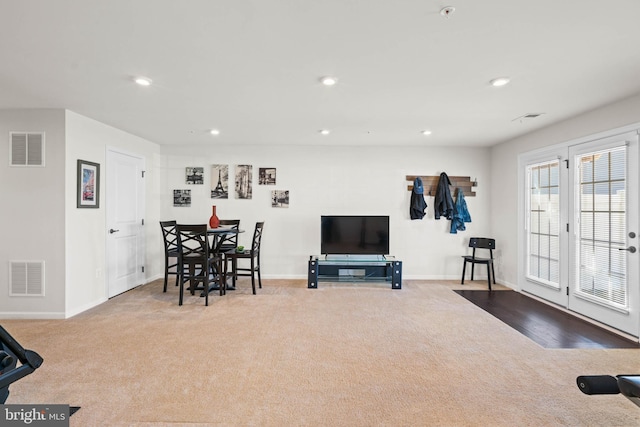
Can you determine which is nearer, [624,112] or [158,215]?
[624,112]

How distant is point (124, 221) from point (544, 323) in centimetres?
573

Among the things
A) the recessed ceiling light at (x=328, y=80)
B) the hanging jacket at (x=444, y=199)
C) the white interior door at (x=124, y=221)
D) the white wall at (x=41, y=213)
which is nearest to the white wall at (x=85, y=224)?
the white wall at (x=41, y=213)

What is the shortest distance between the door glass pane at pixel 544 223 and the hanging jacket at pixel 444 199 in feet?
3.86

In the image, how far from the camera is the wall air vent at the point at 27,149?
12.2 ft

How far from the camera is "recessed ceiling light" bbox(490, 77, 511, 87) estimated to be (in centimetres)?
281

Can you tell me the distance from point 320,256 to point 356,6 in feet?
14.3

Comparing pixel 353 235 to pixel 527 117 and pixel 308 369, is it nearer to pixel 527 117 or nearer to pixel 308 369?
pixel 527 117

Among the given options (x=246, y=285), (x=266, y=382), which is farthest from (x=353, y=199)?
(x=266, y=382)

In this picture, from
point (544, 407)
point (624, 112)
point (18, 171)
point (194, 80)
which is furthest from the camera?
point (18, 171)

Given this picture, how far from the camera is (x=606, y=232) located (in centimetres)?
358

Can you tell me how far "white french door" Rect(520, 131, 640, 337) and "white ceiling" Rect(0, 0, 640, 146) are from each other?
623mm

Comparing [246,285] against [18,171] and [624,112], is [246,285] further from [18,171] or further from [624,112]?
[624,112]

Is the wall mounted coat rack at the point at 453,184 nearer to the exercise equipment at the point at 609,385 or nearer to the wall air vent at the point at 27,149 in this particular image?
the exercise equipment at the point at 609,385

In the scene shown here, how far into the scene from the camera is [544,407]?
209cm
